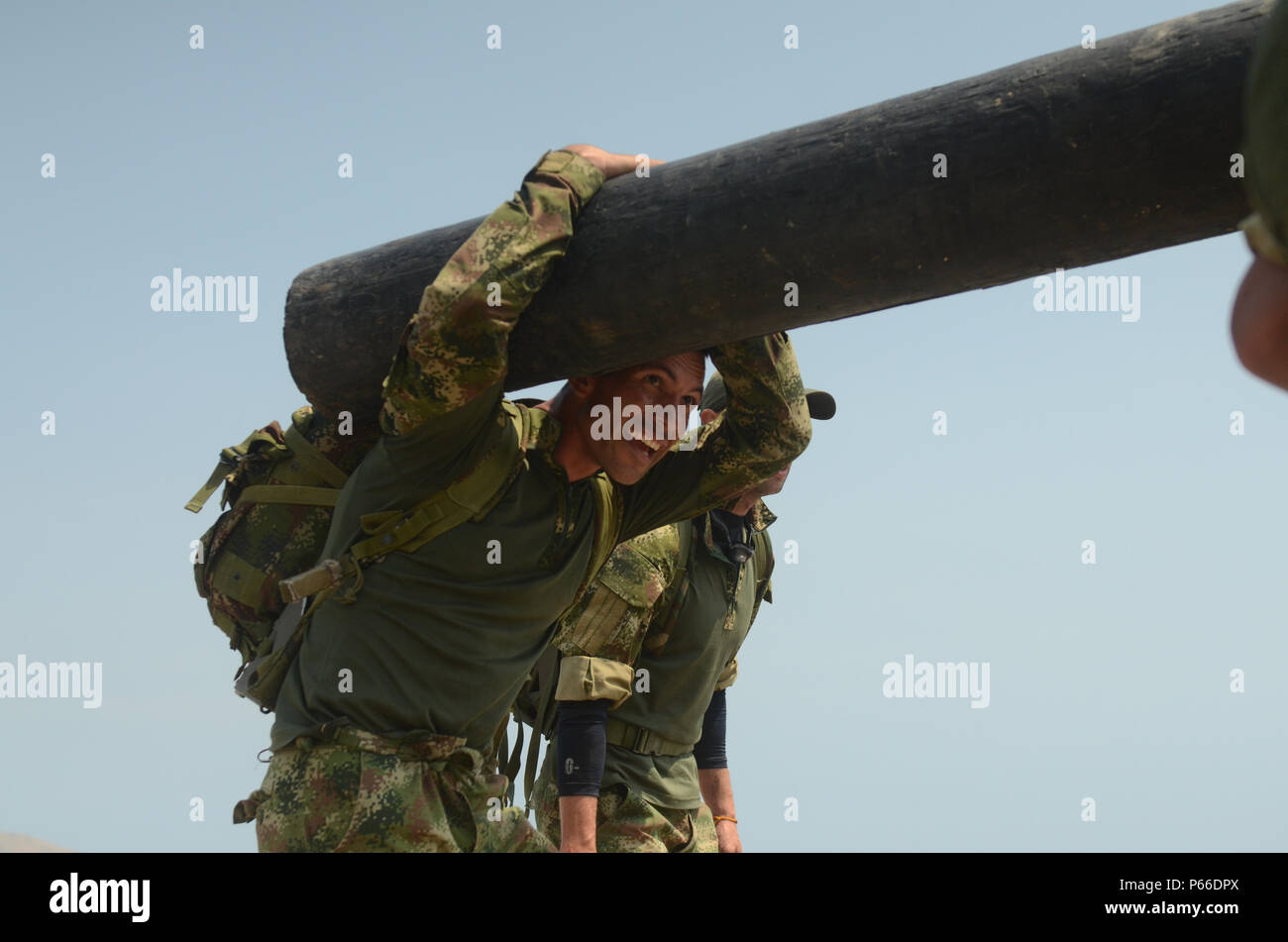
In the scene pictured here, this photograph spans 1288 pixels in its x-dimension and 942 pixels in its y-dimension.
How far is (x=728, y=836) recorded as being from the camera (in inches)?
289

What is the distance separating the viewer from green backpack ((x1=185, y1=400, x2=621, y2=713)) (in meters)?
4.49

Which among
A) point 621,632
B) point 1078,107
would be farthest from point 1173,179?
point 621,632

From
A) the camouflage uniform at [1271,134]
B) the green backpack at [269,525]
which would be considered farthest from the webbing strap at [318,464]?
the camouflage uniform at [1271,134]

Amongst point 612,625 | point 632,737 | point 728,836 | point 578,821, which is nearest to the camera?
point 578,821

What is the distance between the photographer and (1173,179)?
3.18 m

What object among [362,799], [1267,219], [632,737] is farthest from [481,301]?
[632,737]

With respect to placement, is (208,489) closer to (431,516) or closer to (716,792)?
(431,516)

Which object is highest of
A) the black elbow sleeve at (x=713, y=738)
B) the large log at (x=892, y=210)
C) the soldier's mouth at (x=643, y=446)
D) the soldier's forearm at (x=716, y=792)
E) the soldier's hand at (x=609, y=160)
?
the soldier's hand at (x=609, y=160)

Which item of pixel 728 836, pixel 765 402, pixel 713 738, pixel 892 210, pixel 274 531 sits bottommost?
pixel 728 836

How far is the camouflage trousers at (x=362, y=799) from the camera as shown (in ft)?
13.3

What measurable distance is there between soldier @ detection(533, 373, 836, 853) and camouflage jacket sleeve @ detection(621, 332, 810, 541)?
167cm

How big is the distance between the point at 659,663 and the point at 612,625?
43 centimetres

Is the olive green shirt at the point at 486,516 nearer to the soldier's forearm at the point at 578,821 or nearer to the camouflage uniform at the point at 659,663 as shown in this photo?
the soldier's forearm at the point at 578,821

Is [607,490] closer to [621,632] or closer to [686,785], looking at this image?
[621,632]
